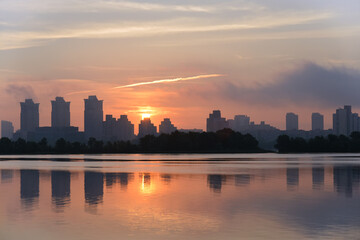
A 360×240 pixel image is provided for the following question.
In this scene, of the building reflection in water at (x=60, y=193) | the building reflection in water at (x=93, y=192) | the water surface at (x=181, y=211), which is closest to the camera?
the water surface at (x=181, y=211)

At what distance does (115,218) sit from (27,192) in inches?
646

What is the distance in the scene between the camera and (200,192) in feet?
138

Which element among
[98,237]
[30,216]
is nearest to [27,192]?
[30,216]

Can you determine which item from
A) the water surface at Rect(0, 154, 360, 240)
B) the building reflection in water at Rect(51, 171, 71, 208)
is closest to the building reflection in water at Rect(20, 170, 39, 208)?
the water surface at Rect(0, 154, 360, 240)

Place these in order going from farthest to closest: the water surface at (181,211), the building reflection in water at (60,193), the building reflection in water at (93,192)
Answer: the building reflection in water at (93,192) < the building reflection in water at (60,193) < the water surface at (181,211)

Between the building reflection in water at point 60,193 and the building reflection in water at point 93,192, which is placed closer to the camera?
the building reflection in water at point 60,193

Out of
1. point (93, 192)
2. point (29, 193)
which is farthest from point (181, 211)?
point (29, 193)

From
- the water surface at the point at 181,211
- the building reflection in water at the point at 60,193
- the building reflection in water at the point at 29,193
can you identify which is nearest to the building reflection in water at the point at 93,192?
the water surface at the point at 181,211

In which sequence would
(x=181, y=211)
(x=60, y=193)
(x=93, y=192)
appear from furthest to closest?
1. (x=93, y=192)
2. (x=60, y=193)
3. (x=181, y=211)

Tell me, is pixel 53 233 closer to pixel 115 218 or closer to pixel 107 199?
pixel 115 218

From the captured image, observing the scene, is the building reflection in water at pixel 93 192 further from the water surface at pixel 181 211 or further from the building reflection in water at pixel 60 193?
the building reflection in water at pixel 60 193

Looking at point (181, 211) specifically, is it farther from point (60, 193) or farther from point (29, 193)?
point (29, 193)

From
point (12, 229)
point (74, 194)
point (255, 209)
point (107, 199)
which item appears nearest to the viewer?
point (12, 229)

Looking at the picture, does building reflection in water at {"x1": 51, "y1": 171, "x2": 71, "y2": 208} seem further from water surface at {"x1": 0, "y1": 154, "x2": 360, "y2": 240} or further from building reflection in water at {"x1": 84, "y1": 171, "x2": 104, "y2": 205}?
building reflection in water at {"x1": 84, "y1": 171, "x2": 104, "y2": 205}
